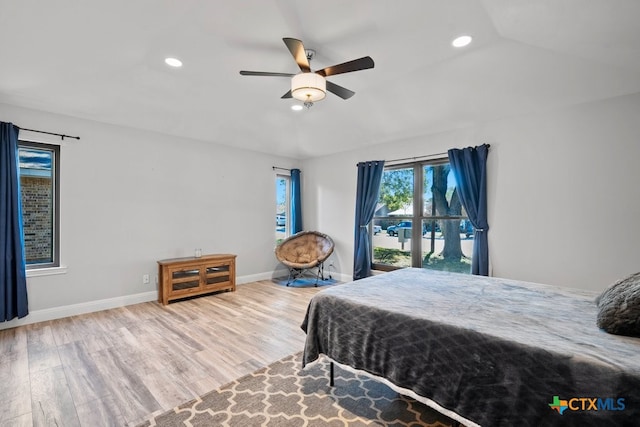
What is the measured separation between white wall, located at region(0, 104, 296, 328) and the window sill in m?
0.05

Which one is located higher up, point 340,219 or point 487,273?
point 340,219

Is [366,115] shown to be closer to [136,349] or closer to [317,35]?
[317,35]

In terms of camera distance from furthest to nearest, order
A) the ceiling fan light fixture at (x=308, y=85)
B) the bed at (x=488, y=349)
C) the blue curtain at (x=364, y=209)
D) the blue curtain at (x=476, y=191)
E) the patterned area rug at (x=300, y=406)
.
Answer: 1. the blue curtain at (x=364, y=209)
2. the blue curtain at (x=476, y=191)
3. the ceiling fan light fixture at (x=308, y=85)
4. the patterned area rug at (x=300, y=406)
5. the bed at (x=488, y=349)

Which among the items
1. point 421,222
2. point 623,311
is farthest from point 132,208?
point 623,311

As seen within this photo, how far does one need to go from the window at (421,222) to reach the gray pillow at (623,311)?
272 centimetres

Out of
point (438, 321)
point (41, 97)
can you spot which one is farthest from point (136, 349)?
point (41, 97)

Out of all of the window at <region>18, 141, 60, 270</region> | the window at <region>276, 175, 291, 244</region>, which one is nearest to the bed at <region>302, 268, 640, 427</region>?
the window at <region>18, 141, 60, 270</region>

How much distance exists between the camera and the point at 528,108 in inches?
140

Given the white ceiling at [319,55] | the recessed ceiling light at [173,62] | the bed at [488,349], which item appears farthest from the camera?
the recessed ceiling light at [173,62]

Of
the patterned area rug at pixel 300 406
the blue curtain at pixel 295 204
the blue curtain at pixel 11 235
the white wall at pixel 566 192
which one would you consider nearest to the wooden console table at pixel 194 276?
the blue curtain at pixel 11 235

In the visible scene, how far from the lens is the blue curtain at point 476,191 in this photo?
12.8 feet

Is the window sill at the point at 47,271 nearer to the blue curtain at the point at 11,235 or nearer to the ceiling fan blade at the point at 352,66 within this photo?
the blue curtain at the point at 11,235

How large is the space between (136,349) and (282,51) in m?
3.21

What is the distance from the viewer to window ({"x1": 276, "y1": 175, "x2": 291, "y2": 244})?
20.2ft
